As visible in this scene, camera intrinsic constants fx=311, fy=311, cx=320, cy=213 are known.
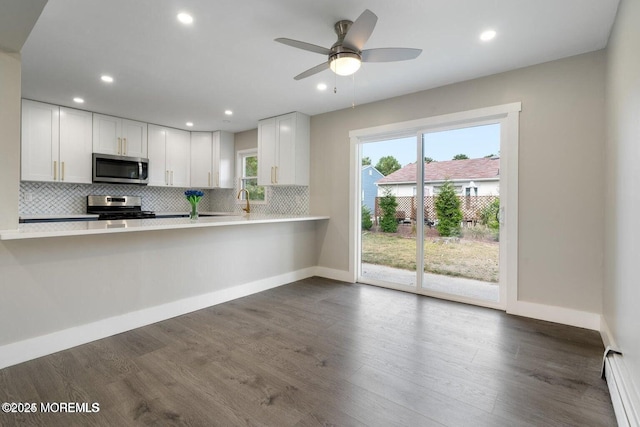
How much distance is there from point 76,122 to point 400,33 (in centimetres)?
454

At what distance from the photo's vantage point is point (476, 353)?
2.31 meters

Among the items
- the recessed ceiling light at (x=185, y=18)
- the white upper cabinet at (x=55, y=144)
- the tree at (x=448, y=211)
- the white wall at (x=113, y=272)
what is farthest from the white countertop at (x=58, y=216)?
the tree at (x=448, y=211)

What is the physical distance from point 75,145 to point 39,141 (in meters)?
0.39

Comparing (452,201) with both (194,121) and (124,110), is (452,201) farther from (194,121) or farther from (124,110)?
(124,110)

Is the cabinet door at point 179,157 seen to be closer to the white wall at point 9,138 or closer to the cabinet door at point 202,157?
the cabinet door at point 202,157

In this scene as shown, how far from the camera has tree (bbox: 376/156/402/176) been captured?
13.4 ft

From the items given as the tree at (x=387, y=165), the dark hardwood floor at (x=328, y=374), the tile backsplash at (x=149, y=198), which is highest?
the tree at (x=387, y=165)

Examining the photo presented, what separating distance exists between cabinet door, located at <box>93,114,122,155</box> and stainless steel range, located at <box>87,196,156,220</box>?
0.80m

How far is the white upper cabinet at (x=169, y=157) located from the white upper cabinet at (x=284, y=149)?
1683mm

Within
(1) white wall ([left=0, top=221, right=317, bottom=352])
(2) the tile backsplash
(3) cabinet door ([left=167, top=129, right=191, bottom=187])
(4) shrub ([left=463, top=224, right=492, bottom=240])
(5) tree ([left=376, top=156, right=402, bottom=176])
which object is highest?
(3) cabinet door ([left=167, top=129, right=191, bottom=187])

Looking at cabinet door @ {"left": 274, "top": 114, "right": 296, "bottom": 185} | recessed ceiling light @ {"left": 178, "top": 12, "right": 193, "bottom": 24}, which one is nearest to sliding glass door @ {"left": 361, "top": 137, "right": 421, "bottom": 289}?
cabinet door @ {"left": 274, "top": 114, "right": 296, "bottom": 185}

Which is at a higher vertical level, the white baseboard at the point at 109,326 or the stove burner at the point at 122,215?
the stove burner at the point at 122,215

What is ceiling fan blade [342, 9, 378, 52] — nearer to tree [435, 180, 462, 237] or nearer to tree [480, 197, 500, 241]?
tree [435, 180, 462, 237]

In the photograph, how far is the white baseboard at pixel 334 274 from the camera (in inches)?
174
